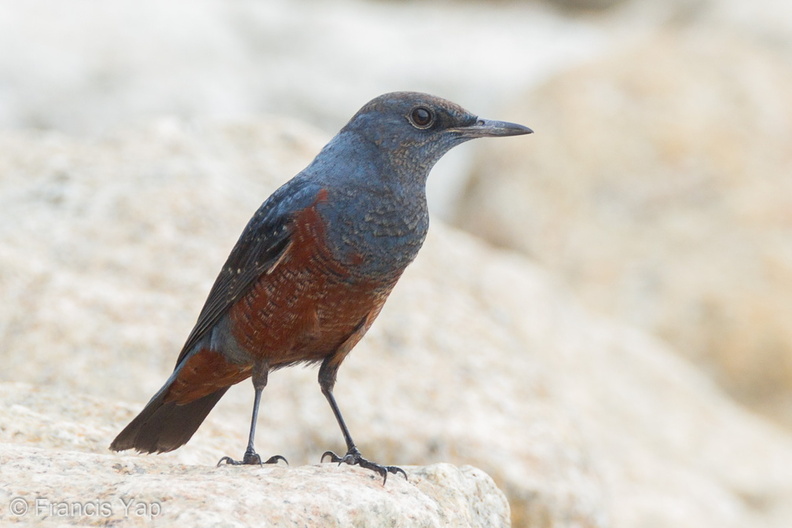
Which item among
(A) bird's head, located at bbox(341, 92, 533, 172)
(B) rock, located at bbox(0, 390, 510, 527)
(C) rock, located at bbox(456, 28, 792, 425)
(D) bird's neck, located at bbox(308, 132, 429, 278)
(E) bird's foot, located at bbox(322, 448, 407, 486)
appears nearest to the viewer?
(B) rock, located at bbox(0, 390, 510, 527)

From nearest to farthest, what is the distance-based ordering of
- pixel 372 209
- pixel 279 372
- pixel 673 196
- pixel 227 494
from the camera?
pixel 227 494
pixel 372 209
pixel 279 372
pixel 673 196

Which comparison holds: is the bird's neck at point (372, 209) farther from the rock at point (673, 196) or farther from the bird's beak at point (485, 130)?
the rock at point (673, 196)

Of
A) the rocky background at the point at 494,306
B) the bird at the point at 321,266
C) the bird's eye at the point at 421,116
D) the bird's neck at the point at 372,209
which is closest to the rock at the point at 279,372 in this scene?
the rocky background at the point at 494,306

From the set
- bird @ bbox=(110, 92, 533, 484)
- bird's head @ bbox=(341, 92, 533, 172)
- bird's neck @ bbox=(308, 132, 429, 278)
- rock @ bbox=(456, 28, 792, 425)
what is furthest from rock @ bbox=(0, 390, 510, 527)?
rock @ bbox=(456, 28, 792, 425)

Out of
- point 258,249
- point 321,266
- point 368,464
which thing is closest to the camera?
point 368,464

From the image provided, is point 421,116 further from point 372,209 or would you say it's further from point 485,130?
point 372,209

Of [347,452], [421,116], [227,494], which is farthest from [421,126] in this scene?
[227,494]

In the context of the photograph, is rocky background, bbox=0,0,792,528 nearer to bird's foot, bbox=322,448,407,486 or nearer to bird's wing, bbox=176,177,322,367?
bird's foot, bbox=322,448,407,486
